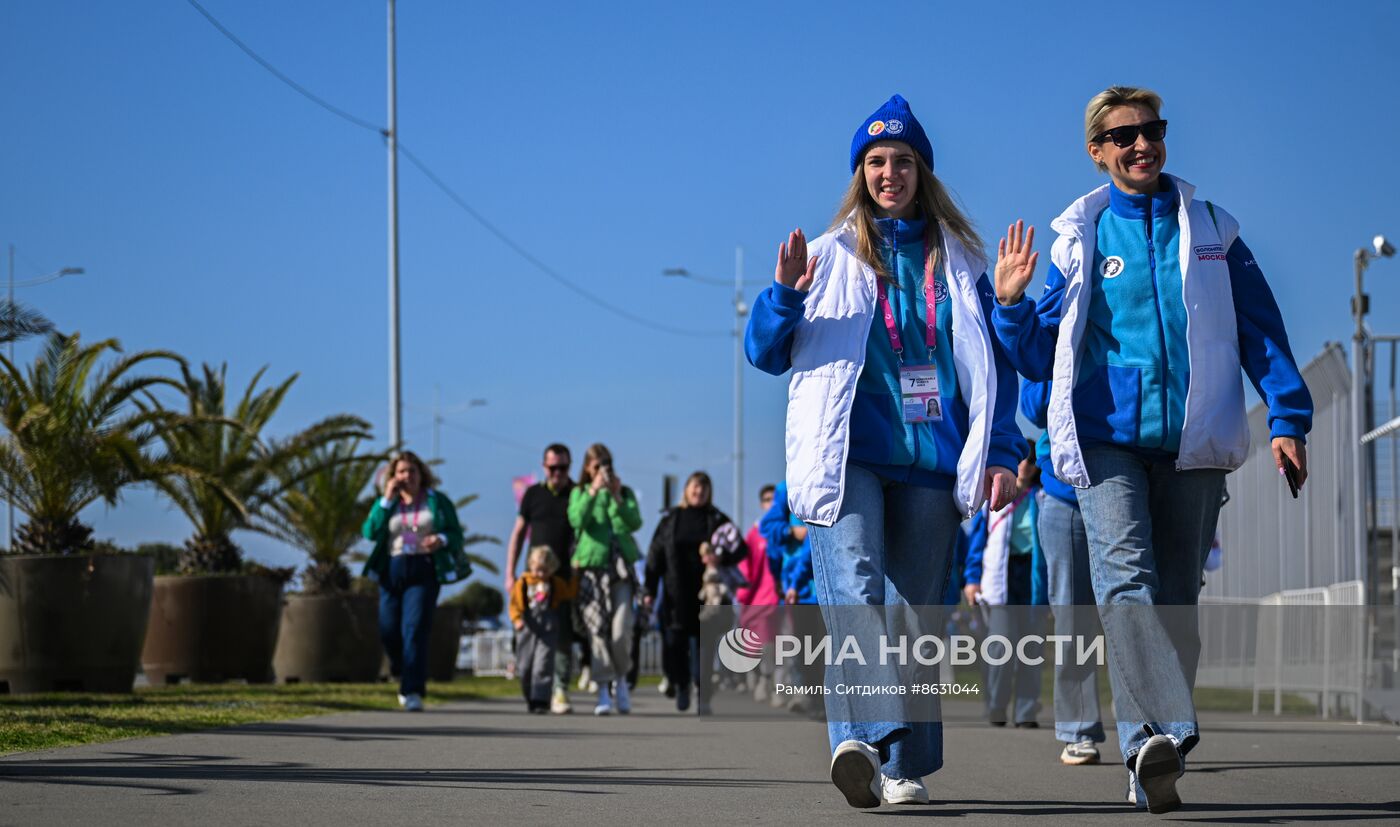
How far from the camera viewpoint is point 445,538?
1458 centimetres

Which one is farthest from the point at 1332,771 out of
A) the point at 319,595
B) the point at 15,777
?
the point at 319,595

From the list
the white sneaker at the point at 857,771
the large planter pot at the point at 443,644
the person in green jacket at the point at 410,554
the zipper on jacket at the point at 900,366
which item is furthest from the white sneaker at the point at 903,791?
the large planter pot at the point at 443,644

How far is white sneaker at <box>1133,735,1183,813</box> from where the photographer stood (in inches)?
224

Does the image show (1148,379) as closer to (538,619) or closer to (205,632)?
(538,619)

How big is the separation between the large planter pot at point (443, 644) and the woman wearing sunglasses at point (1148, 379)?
1696 cm

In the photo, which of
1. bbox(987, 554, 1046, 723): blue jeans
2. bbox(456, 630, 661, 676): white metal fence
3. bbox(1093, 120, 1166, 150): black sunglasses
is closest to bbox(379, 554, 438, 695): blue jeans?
bbox(987, 554, 1046, 723): blue jeans

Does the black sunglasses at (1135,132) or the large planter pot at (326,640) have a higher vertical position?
the black sunglasses at (1135,132)

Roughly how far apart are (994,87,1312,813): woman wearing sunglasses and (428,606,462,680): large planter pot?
55.6ft

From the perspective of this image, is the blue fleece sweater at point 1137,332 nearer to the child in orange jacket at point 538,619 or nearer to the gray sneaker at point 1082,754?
the gray sneaker at point 1082,754

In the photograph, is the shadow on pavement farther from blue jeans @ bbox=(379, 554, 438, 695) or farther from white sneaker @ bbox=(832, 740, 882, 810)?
blue jeans @ bbox=(379, 554, 438, 695)

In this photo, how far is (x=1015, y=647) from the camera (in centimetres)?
1235

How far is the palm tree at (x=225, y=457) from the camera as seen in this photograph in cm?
2011

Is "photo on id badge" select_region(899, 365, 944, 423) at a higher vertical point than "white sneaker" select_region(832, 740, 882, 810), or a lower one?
higher

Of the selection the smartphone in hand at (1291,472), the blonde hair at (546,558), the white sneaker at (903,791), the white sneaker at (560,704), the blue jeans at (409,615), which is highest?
the smartphone in hand at (1291,472)
